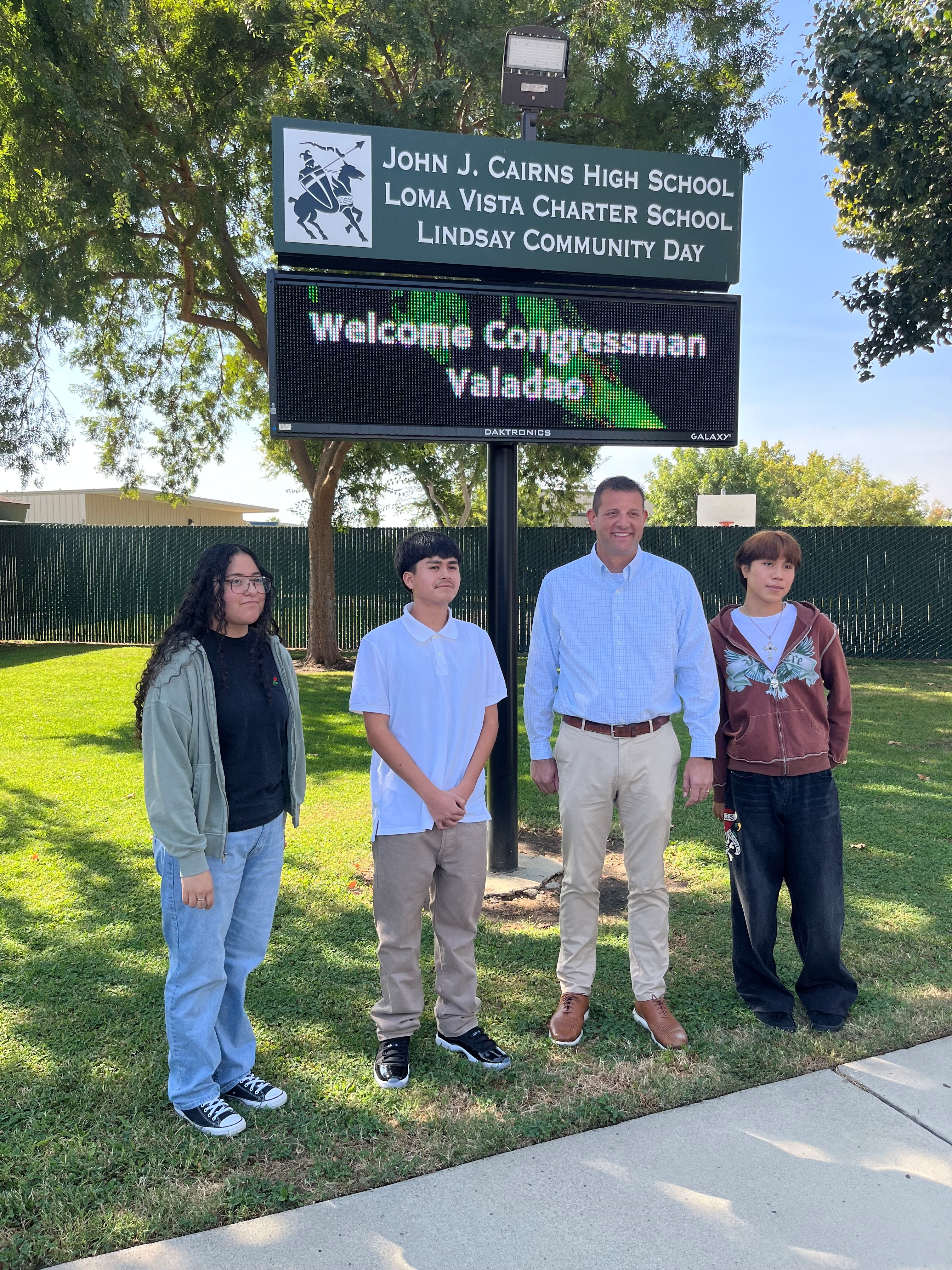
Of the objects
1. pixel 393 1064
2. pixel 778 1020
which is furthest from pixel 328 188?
pixel 778 1020

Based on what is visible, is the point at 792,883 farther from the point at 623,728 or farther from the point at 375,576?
the point at 375,576

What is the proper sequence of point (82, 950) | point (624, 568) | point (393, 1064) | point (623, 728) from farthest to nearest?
point (82, 950) → point (624, 568) → point (623, 728) → point (393, 1064)

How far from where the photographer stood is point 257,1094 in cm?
311

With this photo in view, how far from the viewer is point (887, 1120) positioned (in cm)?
296

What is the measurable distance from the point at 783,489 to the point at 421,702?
214 feet

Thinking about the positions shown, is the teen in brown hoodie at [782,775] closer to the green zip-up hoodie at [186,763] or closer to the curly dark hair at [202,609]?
the curly dark hair at [202,609]

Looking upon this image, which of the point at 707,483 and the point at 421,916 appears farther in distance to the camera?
the point at 707,483

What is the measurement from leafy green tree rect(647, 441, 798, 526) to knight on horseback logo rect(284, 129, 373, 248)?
4954cm

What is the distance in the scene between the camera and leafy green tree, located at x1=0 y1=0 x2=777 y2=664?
32.6 ft

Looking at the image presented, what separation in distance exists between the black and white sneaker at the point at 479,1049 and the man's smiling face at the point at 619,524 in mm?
1813

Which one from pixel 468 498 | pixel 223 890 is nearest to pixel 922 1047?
pixel 223 890

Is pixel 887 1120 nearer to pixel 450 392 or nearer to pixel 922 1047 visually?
pixel 922 1047

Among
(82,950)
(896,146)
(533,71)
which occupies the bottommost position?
(82,950)

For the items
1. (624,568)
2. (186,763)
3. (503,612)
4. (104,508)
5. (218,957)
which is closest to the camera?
(186,763)
